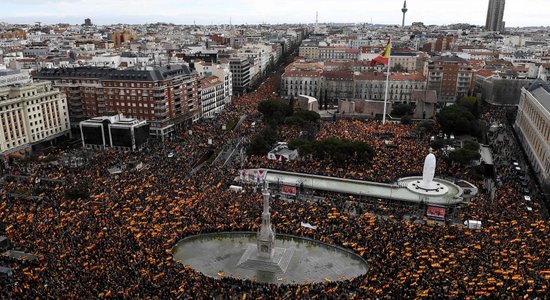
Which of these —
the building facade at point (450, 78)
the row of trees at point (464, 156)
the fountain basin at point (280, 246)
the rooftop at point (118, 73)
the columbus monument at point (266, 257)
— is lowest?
the fountain basin at point (280, 246)

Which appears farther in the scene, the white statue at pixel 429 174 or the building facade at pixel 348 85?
the building facade at pixel 348 85

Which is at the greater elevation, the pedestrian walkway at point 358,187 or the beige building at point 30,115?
the beige building at point 30,115

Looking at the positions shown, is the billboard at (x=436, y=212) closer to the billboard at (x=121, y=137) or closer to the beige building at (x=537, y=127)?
the beige building at (x=537, y=127)

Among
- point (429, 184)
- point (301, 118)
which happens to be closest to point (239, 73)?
point (301, 118)

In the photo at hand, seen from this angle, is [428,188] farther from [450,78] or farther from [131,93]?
[450,78]

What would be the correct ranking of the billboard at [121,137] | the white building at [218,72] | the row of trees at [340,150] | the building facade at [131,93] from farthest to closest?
1. the white building at [218,72]
2. the building facade at [131,93]
3. the billboard at [121,137]
4. the row of trees at [340,150]

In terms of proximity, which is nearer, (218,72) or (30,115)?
(30,115)

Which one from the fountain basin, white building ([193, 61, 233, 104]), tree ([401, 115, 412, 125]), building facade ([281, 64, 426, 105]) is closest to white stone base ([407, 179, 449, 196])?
the fountain basin

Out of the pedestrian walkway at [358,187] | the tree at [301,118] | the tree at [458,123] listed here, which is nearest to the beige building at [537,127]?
the tree at [458,123]
